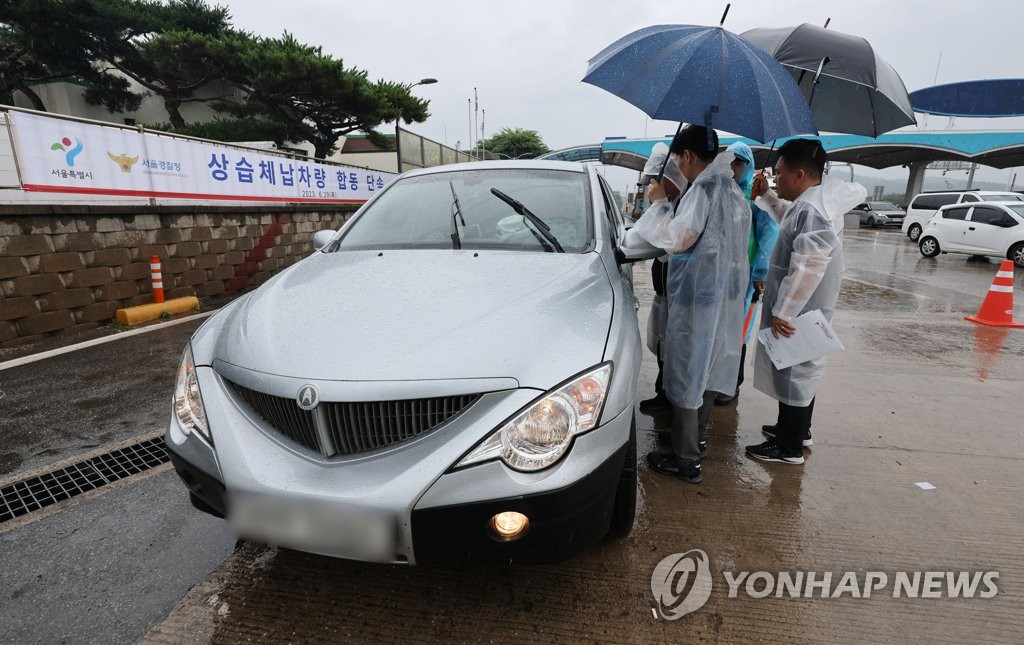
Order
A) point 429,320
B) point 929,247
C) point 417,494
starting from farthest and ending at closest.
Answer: point 929,247
point 429,320
point 417,494

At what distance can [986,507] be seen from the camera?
2.43m

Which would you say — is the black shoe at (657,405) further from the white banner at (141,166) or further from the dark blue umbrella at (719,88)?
the white banner at (141,166)

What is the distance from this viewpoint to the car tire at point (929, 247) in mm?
13102

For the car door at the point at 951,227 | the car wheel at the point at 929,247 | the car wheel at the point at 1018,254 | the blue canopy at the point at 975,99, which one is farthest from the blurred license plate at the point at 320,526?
the blue canopy at the point at 975,99

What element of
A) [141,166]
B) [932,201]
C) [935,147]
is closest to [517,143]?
[935,147]

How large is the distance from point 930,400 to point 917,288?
6.41m

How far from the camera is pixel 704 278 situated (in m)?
2.34

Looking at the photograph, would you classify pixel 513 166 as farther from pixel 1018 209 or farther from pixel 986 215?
pixel 1018 209

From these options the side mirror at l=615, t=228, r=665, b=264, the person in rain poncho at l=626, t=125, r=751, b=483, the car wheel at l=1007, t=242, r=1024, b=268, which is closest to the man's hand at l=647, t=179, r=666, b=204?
the person in rain poncho at l=626, t=125, r=751, b=483

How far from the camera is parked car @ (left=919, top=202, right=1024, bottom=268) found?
38.2 feet

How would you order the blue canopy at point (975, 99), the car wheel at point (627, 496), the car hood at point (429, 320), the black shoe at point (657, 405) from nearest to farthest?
the car hood at point (429, 320) < the car wheel at point (627, 496) < the black shoe at point (657, 405) < the blue canopy at point (975, 99)

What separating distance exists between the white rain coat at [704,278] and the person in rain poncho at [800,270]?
0.97 feet

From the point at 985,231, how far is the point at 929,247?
48.1 inches

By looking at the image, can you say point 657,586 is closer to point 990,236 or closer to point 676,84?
point 676,84
